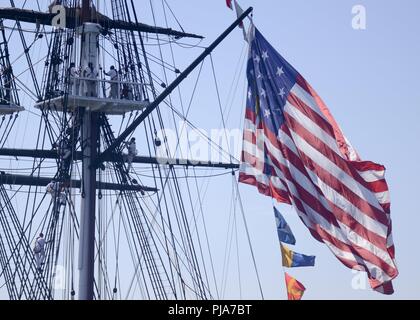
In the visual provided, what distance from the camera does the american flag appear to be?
1194 inches

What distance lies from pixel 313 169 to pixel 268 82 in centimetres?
321

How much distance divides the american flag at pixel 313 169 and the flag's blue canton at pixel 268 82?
3cm

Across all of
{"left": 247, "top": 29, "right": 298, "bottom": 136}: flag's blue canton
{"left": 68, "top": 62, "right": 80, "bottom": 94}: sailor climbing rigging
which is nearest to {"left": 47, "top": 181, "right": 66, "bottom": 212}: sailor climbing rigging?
{"left": 68, "top": 62, "right": 80, "bottom": 94}: sailor climbing rigging

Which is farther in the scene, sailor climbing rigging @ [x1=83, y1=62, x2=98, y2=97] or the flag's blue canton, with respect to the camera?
sailor climbing rigging @ [x1=83, y1=62, x2=98, y2=97]

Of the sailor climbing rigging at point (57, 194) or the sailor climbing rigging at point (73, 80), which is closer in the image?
the sailor climbing rigging at point (73, 80)

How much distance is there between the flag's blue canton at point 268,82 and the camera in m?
32.8

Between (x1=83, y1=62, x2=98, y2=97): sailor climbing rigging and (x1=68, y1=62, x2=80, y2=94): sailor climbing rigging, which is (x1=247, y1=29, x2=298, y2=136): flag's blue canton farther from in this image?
(x1=68, y1=62, x2=80, y2=94): sailor climbing rigging

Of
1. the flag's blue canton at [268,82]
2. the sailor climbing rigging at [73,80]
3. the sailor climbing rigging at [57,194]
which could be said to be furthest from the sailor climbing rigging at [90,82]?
the flag's blue canton at [268,82]

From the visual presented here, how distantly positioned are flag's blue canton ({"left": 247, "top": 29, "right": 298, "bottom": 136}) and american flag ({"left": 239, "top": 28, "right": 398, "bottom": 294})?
3 cm

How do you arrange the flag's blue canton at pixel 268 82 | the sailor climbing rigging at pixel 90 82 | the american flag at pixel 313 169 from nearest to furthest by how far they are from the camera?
the american flag at pixel 313 169, the flag's blue canton at pixel 268 82, the sailor climbing rigging at pixel 90 82

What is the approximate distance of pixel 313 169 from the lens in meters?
31.7

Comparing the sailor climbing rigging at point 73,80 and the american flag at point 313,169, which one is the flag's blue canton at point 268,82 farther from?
the sailor climbing rigging at point 73,80
